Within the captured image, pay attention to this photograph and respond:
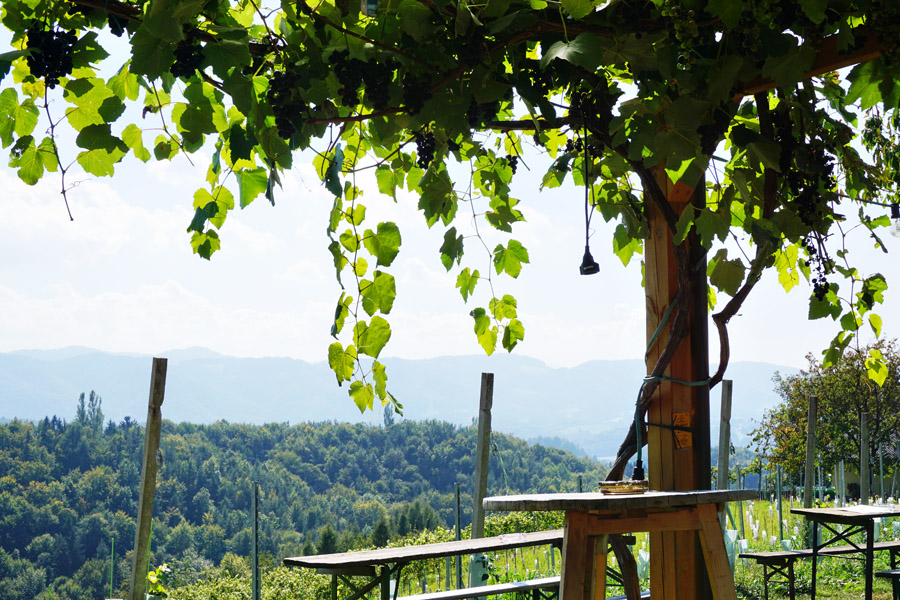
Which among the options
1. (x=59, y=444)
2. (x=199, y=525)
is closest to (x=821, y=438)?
(x=199, y=525)

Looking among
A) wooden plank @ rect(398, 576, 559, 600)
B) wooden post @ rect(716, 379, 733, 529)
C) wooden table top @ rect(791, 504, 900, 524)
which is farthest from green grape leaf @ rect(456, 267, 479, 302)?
wooden post @ rect(716, 379, 733, 529)

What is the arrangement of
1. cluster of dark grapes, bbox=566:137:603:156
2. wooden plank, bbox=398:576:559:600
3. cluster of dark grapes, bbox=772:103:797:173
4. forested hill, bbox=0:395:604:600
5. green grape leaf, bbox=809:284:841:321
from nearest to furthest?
cluster of dark grapes, bbox=772:103:797:173, cluster of dark grapes, bbox=566:137:603:156, green grape leaf, bbox=809:284:841:321, wooden plank, bbox=398:576:559:600, forested hill, bbox=0:395:604:600

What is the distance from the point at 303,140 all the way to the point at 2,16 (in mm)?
560

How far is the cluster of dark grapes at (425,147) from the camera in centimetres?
181

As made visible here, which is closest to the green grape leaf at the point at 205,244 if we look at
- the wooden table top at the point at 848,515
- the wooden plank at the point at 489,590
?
the wooden plank at the point at 489,590

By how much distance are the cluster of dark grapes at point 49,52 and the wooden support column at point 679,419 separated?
4.19 feet

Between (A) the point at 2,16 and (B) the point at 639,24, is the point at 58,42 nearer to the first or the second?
(A) the point at 2,16

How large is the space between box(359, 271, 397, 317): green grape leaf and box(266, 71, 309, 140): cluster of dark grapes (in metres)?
0.61

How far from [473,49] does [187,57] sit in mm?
449

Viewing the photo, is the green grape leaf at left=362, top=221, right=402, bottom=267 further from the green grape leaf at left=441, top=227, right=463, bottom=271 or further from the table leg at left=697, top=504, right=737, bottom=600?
the table leg at left=697, top=504, right=737, bottom=600

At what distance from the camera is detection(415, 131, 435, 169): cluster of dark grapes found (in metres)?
1.81

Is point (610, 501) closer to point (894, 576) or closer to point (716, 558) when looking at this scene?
point (716, 558)

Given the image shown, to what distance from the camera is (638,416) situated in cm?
189

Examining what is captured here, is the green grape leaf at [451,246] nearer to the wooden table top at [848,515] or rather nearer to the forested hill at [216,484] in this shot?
the wooden table top at [848,515]
